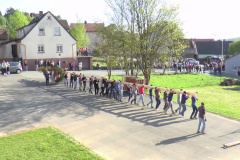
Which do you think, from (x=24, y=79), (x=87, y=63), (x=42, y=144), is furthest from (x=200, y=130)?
(x=87, y=63)

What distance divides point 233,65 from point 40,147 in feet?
140

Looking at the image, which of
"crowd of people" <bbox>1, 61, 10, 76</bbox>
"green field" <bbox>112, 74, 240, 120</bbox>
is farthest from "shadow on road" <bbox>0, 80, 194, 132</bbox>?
"crowd of people" <bbox>1, 61, 10, 76</bbox>

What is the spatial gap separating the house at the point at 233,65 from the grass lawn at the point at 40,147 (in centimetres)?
4088

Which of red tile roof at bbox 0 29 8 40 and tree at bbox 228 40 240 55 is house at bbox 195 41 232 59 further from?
red tile roof at bbox 0 29 8 40

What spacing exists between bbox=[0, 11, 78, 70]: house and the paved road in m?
19.9

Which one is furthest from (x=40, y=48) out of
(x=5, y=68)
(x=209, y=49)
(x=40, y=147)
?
(x=209, y=49)

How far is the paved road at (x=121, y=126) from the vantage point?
36.2 ft

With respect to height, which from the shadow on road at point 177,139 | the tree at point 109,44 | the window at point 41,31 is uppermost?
the window at point 41,31

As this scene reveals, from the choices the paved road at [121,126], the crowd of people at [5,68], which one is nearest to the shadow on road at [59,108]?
the paved road at [121,126]

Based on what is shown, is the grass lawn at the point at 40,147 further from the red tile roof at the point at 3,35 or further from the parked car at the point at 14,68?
the red tile roof at the point at 3,35

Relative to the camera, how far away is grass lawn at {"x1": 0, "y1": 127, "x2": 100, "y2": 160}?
977 centimetres

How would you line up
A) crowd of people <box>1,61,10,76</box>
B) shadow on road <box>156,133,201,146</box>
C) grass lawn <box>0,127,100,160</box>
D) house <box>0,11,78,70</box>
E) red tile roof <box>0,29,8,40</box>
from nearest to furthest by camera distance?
A: grass lawn <box>0,127,100,160</box> < shadow on road <box>156,133,201,146</box> < crowd of people <box>1,61,10,76</box> < house <box>0,11,78,70</box> < red tile roof <box>0,29,8,40</box>

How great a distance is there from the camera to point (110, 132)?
13.2 metres

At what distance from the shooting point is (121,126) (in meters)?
14.2
